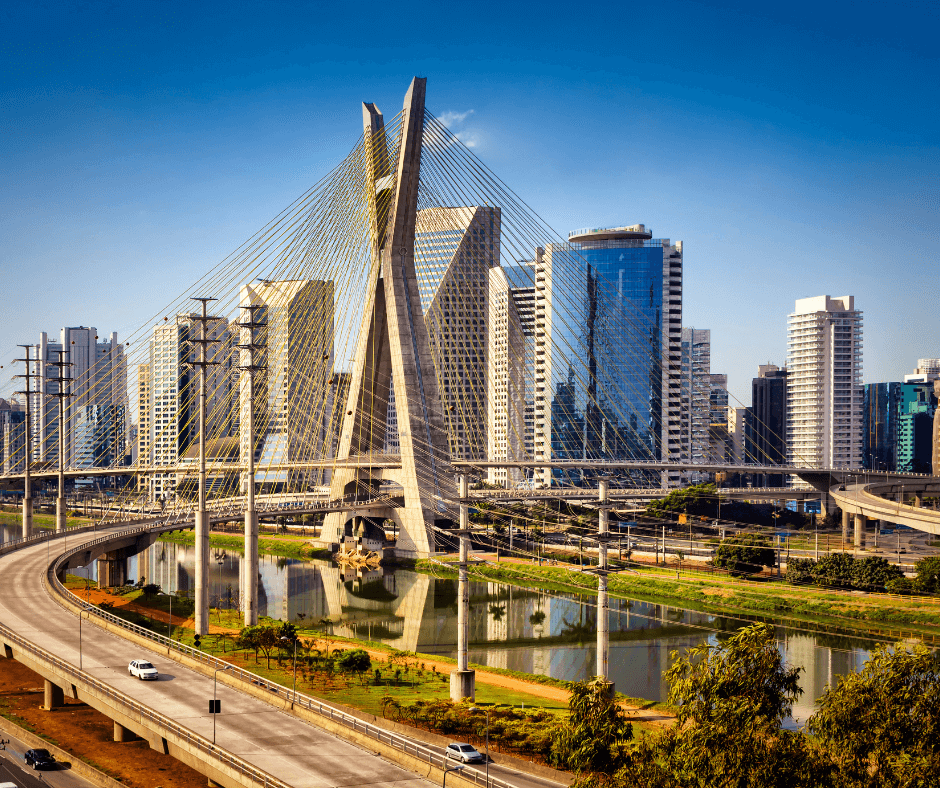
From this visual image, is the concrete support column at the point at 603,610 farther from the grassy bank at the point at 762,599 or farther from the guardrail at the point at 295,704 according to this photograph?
the grassy bank at the point at 762,599

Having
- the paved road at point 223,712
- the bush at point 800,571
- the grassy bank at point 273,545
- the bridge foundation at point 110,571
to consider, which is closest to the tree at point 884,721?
the paved road at point 223,712

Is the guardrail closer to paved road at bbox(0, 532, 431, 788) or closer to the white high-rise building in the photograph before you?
paved road at bbox(0, 532, 431, 788)

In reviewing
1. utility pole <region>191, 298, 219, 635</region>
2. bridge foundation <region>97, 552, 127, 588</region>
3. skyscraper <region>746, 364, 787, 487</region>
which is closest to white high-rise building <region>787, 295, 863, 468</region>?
skyscraper <region>746, 364, 787, 487</region>

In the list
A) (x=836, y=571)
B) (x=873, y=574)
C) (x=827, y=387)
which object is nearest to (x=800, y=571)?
(x=836, y=571)

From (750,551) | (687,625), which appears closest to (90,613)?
(687,625)

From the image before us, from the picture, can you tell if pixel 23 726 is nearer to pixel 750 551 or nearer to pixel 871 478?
pixel 750 551

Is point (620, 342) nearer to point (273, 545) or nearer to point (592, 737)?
point (273, 545)

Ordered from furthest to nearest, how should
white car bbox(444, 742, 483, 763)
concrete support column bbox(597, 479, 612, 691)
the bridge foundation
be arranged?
the bridge foundation
concrete support column bbox(597, 479, 612, 691)
white car bbox(444, 742, 483, 763)
